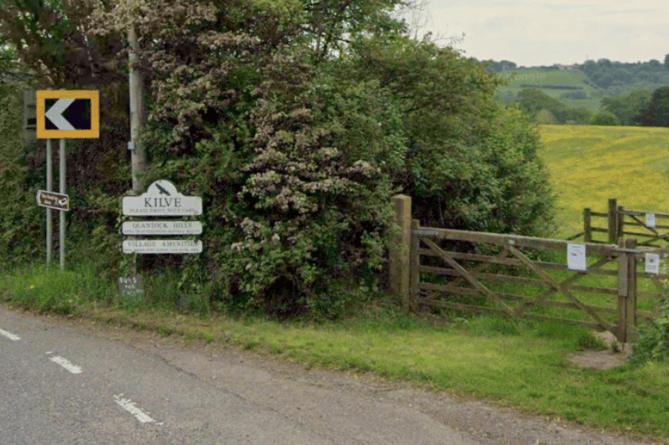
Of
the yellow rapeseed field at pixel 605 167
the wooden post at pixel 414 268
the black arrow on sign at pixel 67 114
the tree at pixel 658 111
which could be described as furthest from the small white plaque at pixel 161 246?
the tree at pixel 658 111

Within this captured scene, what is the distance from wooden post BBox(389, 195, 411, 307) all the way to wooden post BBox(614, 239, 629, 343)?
10.8ft

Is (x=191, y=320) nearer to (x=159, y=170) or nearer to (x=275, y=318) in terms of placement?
(x=275, y=318)

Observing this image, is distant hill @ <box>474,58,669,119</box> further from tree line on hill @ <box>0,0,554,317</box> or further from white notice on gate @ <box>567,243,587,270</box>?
white notice on gate @ <box>567,243,587,270</box>

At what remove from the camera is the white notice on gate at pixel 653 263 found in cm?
→ 925

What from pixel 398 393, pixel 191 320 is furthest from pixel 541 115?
pixel 398 393

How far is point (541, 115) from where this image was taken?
21.1 meters

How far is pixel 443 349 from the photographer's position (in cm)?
891

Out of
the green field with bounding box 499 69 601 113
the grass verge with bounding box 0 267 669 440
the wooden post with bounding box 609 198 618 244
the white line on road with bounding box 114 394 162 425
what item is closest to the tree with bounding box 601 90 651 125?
the green field with bounding box 499 69 601 113

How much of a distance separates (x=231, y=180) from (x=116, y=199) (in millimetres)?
2718

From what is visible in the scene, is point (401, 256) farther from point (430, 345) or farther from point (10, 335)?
point (10, 335)

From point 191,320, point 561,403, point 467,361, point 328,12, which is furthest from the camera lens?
point 328,12

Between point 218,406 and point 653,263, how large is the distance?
5.54 meters

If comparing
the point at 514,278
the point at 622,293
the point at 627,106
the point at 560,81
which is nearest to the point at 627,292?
the point at 622,293

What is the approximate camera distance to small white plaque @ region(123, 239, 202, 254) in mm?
11445
